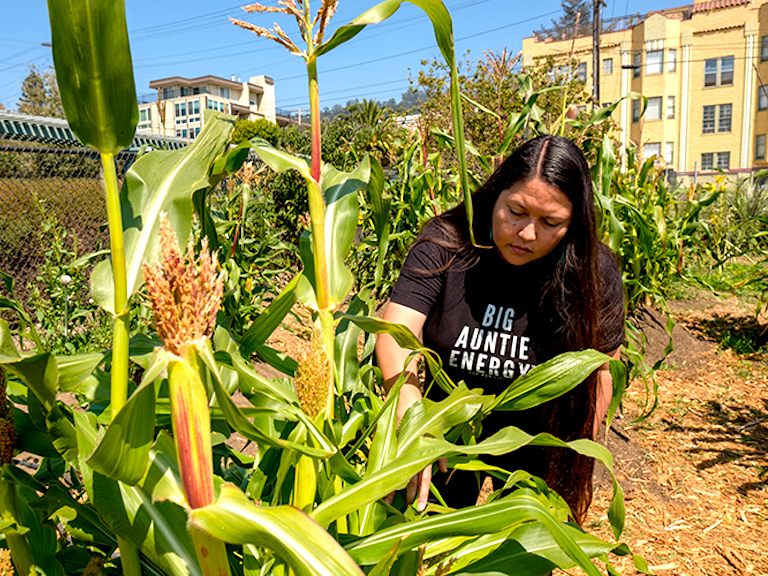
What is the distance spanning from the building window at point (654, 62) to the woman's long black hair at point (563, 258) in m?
36.0

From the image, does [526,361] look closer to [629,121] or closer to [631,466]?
[631,466]

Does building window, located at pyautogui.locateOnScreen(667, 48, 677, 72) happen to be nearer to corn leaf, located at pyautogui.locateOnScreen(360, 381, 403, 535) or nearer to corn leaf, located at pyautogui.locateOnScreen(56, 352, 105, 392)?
corn leaf, located at pyautogui.locateOnScreen(360, 381, 403, 535)

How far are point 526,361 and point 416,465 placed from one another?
106cm

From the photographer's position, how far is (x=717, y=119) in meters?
32.0

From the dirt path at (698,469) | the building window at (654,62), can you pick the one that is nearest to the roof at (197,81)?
the building window at (654,62)

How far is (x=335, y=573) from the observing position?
627 millimetres

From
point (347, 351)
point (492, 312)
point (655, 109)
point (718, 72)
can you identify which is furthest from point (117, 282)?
point (718, 72)

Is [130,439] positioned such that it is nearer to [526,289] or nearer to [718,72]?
[526,289]

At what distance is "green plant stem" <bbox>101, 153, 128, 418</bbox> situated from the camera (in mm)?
720

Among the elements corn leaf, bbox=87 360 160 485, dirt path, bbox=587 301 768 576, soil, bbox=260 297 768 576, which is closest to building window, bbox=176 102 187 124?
soil, bbox=260 297 768 576

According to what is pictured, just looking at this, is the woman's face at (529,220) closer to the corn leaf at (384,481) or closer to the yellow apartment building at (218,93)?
the corn leaf at (384,481)

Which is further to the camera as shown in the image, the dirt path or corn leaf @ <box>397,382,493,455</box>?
the dirt path

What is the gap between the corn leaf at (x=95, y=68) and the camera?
64 cm

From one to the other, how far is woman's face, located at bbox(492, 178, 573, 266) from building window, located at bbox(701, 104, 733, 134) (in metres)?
35.6
